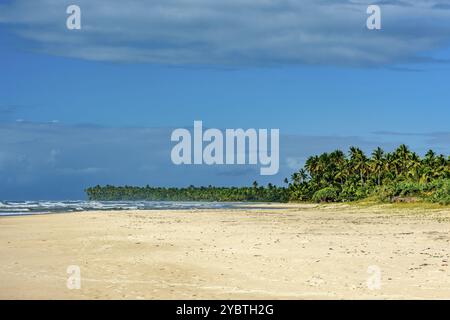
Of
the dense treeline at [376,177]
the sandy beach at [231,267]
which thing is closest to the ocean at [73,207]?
the dense treeline at [376,177]

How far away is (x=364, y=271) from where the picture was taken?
17391 mm

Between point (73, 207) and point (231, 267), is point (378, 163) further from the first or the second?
point (231, 267)

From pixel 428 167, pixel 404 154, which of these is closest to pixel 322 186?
pixel 404 154

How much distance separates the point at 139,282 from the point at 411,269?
7.89 metres

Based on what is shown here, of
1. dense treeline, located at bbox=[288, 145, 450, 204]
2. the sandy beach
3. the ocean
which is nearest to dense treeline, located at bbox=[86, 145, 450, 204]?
dense treeline, located at bbox=[288, 145, 450, 204]

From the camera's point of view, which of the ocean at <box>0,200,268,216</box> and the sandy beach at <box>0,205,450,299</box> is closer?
the sandy beach at <box>0,205,450,299</box>

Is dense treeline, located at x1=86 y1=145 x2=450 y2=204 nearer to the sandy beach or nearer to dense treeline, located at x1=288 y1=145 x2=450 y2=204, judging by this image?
dense treeline, located at x1=288 y1=145 x2=450 y2=204

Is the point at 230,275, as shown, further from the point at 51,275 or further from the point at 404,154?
the point at 404,154

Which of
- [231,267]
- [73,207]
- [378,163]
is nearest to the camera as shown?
[231,267]

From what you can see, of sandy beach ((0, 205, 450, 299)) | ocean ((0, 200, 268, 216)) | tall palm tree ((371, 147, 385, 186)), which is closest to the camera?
sandy beach ((0, 205, 450, 299))

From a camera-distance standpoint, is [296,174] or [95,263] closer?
[95,263]

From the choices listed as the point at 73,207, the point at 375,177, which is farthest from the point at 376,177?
the point at 73,207

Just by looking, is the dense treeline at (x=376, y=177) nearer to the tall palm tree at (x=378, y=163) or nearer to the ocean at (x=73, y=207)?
the tall palm tree at (x=378, y=163)

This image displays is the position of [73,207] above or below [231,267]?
below
